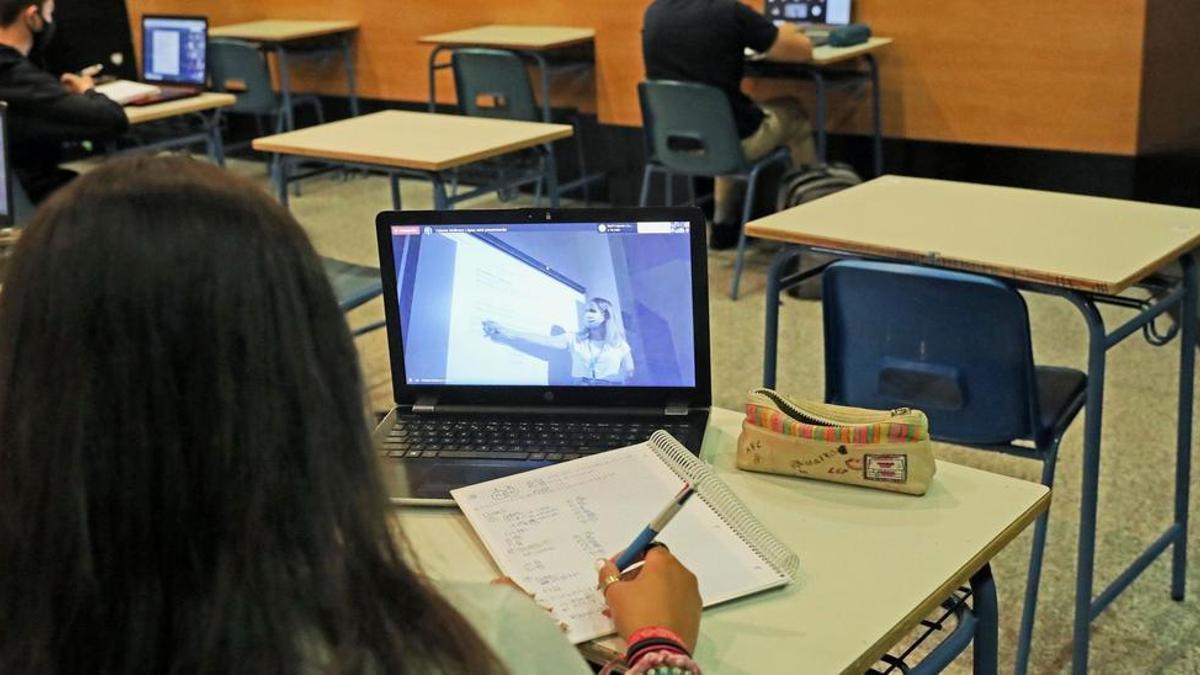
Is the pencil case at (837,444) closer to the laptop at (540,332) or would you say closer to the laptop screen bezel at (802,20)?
the laptop at (540,332)

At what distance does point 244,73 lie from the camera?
6.21 m

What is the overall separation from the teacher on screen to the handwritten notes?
0.44 feet

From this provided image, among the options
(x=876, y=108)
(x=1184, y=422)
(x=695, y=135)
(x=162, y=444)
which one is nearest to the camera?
(x=162, y=444)

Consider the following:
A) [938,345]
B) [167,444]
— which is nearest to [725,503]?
[167,444]

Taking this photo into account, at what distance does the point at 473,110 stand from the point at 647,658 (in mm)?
4527

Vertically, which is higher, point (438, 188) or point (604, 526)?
point (604, 526)

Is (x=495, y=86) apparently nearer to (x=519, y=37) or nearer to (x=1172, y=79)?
(x=519, y=37)

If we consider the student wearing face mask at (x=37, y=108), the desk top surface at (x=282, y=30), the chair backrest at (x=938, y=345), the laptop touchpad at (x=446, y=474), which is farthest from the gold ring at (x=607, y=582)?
the desk top surface at (x=282, y=30)

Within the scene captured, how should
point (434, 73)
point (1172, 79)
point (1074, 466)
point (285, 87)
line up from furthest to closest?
point (285, 87) → point (434, 73) → point (1172, 79) → point (1074, 466)

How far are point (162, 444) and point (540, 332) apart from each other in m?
0.82

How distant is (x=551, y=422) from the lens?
1.52 meters

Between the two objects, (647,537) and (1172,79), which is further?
(1172,79)

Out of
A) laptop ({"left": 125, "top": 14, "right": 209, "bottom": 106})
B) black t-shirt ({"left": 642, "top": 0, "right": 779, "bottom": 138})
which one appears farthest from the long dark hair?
laptop ({"left": 125, "top": 14, "right": 209, "bottom": 106})

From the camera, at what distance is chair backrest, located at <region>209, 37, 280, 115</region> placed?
A: 6143mm
